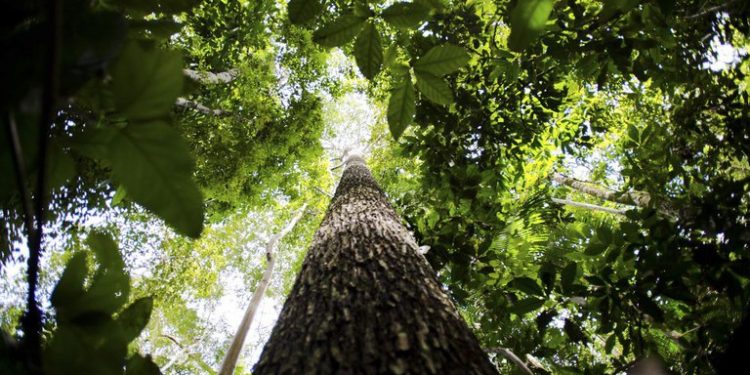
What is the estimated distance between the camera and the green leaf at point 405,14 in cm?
76

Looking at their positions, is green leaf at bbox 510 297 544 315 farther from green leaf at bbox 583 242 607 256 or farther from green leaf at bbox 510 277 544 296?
green leaf at bbox 583 242 607 256

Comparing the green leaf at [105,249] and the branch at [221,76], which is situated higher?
the branch at [221,76]

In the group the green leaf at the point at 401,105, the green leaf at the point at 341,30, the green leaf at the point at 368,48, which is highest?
the green leaf at the point at 341,30

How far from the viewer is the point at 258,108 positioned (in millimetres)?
5844

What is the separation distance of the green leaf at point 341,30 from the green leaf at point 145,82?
0.49 m

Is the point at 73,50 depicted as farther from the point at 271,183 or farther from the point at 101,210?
the point at 271,183

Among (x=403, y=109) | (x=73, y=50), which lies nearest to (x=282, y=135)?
(x=403, y=109)

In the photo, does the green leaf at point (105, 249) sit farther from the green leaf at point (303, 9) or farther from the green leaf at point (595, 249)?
the green leaf at point (595, 249)

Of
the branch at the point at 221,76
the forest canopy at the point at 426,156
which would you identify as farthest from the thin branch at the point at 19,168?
the branch at the point at 221,76

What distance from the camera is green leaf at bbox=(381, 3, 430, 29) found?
765mm

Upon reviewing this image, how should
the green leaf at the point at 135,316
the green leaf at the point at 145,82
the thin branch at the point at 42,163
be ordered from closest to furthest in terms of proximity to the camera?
1. the thin branch at the point at 42,163
2. the green leaf at the point at 145,82
3. the green leaf at the point at 135,316

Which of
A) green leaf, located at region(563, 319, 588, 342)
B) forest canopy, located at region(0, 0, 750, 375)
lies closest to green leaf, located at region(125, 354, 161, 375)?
forest canopy, located at region(0, 0, 750, 375)

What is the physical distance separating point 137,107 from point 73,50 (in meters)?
0.06

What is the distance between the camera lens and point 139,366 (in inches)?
19.7
